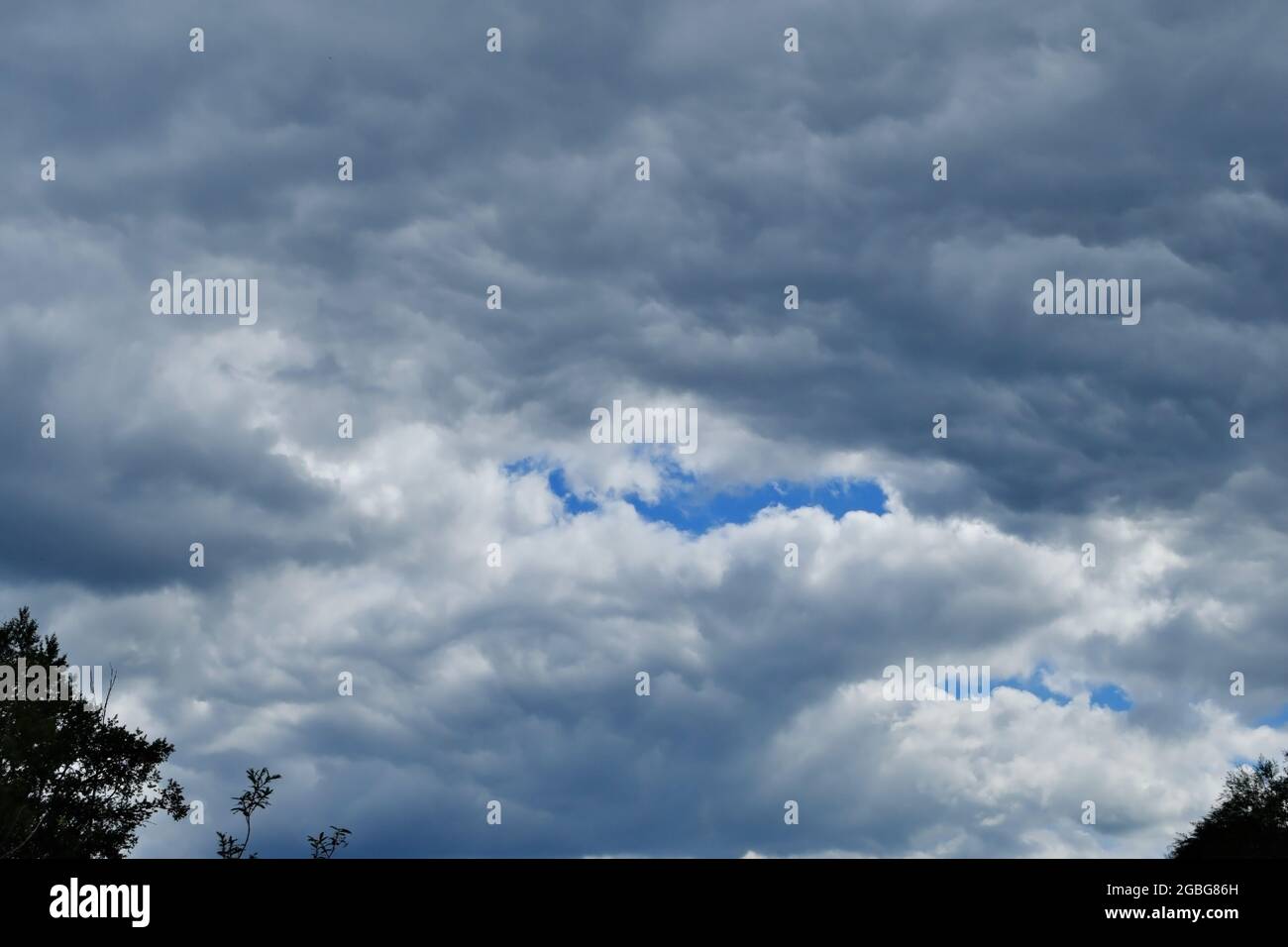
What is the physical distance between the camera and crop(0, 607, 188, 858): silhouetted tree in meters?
56.0

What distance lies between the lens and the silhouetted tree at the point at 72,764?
56.0 m

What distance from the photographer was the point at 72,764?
60.9 meters

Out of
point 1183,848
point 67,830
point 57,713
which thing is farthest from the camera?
point 1183,848
